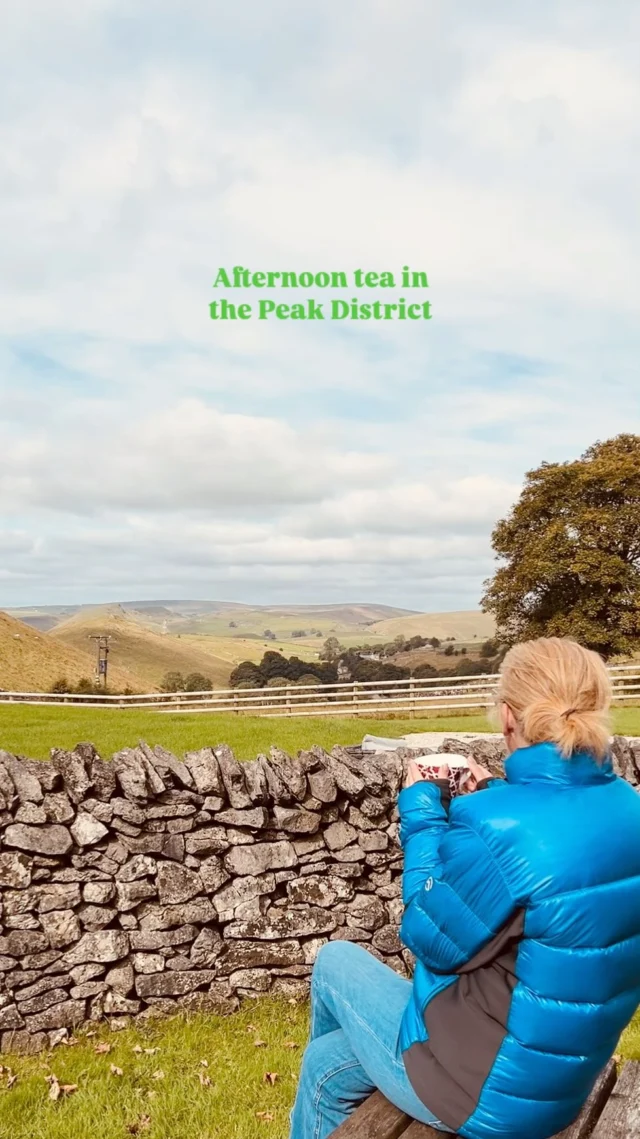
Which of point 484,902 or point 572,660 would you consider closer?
point 484,902

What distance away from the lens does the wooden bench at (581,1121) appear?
3029mm

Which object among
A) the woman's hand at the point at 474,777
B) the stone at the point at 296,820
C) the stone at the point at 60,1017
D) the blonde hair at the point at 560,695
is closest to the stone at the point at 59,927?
the stone at the point at 60,1017

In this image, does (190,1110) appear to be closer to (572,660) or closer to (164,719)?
(572,660)

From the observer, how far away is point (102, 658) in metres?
39.2

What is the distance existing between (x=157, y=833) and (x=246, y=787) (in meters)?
0.77

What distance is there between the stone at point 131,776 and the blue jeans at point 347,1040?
3.26m

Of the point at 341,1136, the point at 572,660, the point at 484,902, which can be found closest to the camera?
the point at 484,902

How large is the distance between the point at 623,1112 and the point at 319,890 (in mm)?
4036

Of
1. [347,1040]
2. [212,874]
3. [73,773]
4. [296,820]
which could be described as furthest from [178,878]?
[347,1040]

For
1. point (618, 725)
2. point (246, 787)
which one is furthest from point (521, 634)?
point (246, 787)

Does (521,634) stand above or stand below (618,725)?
above

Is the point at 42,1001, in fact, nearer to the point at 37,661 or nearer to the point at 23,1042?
the point at 23,1042

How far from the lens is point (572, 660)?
282cm

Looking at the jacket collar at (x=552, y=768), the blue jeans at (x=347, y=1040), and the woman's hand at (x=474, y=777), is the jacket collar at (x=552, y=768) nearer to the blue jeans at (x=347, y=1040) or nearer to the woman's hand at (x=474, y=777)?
the woman's hand at (x=474, y=777)
